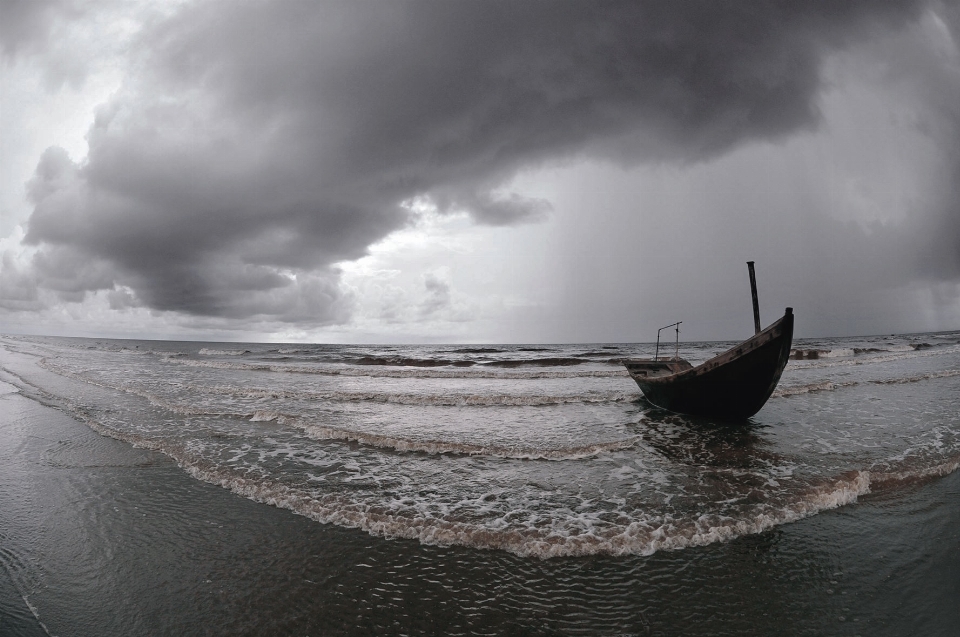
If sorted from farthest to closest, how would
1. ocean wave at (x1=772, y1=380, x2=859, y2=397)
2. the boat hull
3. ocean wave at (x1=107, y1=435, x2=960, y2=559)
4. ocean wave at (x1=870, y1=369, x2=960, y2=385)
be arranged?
ocean wave at (x1=870, y1=369, x2=960, y2=385), ocean wave at (x1=772, y1=380, x2=859, y2=397), the boat hull, ocean wave at (x1=107, y1=435, x2=960, y2=559)

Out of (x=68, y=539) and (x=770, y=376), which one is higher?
(x=770, y=376)

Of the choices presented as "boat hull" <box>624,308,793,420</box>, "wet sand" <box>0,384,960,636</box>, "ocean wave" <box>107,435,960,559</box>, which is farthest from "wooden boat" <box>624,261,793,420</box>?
"wet sand" <box>0,384,960,636</box>

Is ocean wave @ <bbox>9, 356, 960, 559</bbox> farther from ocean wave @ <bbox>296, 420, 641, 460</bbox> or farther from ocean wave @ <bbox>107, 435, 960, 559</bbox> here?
ocean wave @ <bbox>296, 420, 641, 460</bbox>

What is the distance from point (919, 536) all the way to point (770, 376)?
7019 millimetres

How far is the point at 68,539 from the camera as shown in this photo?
6242 mm

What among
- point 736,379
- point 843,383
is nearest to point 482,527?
point 736,379

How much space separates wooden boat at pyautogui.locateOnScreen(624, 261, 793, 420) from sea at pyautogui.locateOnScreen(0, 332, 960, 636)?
0.82 m

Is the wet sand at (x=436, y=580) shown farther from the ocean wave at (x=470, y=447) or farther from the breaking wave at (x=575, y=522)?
the ocean wave at (x=470, y=447)

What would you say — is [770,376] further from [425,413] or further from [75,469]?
[75,469]

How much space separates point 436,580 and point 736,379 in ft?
38.5

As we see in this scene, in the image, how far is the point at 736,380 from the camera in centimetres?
1314

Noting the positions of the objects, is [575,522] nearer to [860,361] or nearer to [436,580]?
[436,580]

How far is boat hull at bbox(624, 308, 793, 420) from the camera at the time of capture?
1178cm

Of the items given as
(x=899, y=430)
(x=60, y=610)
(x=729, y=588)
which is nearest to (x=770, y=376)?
(x=899, y=430)
